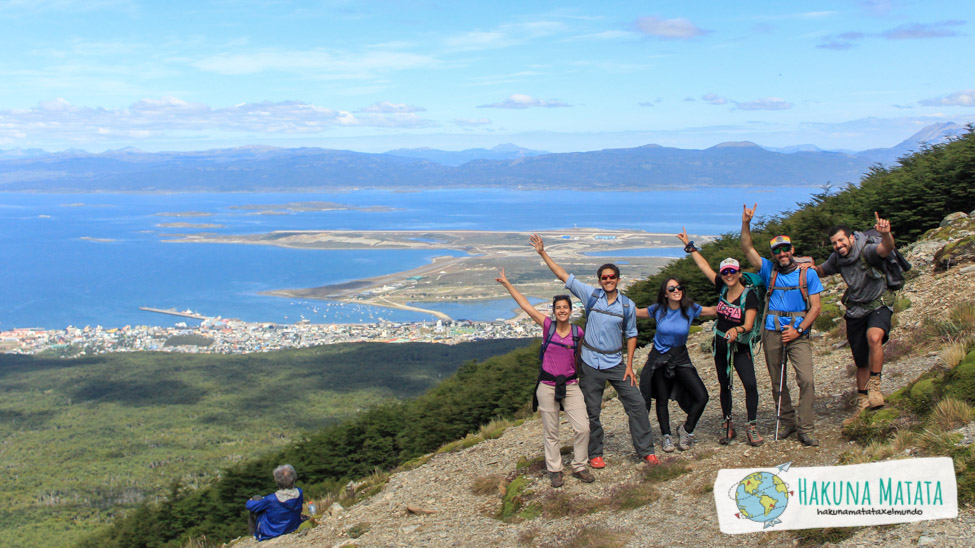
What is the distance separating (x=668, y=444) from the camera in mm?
6559

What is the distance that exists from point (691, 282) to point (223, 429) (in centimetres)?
2899

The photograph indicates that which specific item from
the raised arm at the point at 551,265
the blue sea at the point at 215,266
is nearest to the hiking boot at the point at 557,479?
the raised arm at the point at 551,265

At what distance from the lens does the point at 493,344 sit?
53.4m

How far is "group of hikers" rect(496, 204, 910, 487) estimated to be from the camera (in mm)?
5730

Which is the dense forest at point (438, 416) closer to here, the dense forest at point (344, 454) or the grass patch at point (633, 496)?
the dense forest at point (344, 454)

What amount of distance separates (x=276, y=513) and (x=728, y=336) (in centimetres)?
486

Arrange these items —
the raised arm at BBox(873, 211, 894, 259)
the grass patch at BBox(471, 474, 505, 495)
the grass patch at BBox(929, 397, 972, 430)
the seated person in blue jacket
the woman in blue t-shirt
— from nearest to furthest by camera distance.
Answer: the grass patch at BBox(929, 397, 972, 430) → the raised arm at BBox(873, 211, 894, 259) → the woman in blue t-shirt → the grass patch at BBox(471, 474, 505, 495) → the seated person in blue jacket

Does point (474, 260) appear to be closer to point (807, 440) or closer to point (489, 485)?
point (489, 485)

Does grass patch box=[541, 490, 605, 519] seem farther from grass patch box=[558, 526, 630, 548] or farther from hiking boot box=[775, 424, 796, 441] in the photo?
hiking boot box=[775, 424, 796, 441]

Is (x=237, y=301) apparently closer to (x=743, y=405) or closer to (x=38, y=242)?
(x=743, y=405)

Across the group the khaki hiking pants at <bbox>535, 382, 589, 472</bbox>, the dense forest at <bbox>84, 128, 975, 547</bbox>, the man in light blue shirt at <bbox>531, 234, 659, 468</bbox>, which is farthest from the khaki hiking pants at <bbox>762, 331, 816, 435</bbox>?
the dense forest at <bbox>84, 128, 975, 547</bbox>

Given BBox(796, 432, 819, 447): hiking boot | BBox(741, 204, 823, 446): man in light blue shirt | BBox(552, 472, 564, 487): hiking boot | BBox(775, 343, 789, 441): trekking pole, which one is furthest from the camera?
BBox(552, 472, 564, 487): hiking boot

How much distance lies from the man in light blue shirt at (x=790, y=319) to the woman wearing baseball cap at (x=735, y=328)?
0.17 metres

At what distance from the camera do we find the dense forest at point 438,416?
1554 cm
